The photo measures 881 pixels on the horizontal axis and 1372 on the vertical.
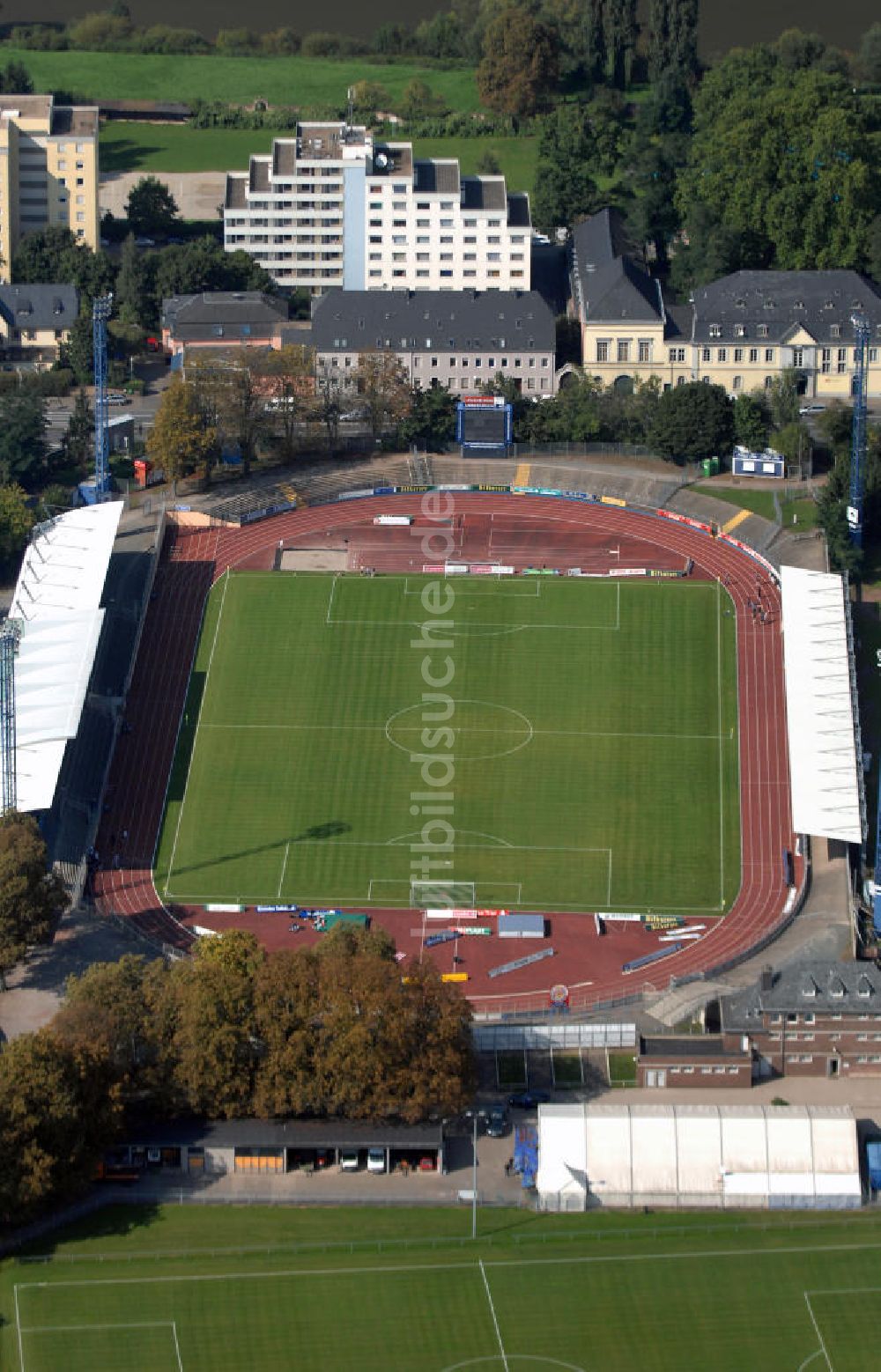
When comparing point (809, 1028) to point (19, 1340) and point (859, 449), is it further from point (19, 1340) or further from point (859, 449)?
point (859, 449)

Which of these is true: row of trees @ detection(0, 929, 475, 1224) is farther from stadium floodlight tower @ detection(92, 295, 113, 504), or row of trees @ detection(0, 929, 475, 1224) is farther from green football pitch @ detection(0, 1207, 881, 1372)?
stadium floodlight tower @ detection(92, 295, 113, 504)

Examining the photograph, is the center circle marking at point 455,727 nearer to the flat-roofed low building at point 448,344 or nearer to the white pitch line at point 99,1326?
the flat-roofed low building at point 448,344

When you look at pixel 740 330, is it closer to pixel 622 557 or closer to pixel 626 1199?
pixel 622 557

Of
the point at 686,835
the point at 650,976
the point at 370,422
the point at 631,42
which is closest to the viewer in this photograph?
the point at 650,976

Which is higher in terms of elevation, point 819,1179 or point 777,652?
point 777,652

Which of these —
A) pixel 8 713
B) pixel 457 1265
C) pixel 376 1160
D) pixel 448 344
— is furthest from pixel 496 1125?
pixel 448 344

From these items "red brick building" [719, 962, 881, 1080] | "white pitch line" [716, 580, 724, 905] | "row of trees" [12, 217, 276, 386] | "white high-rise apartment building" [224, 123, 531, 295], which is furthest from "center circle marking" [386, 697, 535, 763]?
"row of trees" [12, 217, 276, 386]

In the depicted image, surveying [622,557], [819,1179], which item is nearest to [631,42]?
[622,557]

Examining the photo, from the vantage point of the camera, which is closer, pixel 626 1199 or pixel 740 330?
pixel 626 1199
